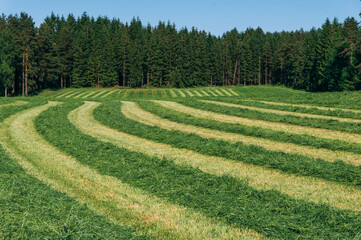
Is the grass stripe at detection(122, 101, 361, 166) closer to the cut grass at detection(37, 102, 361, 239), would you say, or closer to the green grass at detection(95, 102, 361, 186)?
the green grass at detection(95, 102, 361, 186)

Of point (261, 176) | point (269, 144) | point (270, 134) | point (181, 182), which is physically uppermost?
point (270, 134)

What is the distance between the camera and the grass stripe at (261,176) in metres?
7.89

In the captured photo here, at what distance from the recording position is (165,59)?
99.8 metres

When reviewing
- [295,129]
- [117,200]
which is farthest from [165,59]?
[117,200]

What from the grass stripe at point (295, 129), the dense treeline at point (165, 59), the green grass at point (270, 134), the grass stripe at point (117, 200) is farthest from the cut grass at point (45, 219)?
the dense treeline at point (165, 59)

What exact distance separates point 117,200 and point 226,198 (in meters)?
2.89

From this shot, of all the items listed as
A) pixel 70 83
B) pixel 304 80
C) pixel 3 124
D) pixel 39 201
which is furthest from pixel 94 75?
pixel 39 201

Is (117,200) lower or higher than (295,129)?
lower

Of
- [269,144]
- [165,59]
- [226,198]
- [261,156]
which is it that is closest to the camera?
[226,198]

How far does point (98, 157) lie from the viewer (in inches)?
448

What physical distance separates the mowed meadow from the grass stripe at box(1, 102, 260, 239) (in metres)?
0.03

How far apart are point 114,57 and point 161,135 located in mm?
89544

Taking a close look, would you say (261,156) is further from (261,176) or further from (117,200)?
(117,200)

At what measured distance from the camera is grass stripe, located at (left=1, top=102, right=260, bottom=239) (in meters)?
6.05
